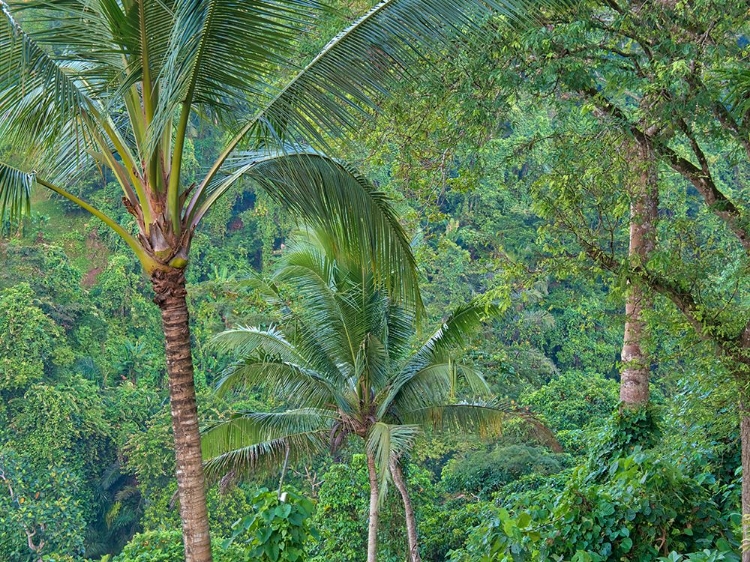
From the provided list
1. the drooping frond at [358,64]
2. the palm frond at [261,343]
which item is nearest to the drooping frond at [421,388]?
the palm frond at [261,343]

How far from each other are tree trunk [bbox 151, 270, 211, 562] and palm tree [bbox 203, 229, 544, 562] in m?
4.35

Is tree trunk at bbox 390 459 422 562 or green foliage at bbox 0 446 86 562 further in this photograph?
green foliage at bbox 0 446 86 562

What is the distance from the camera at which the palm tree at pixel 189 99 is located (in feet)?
12.0

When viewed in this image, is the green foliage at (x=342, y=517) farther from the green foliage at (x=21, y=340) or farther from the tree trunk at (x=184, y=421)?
the green foliage at (x=21, y=340)

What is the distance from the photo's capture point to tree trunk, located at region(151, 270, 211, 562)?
4090mm

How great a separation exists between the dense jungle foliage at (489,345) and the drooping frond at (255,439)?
48 mm

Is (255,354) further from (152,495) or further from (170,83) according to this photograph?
(152,495)

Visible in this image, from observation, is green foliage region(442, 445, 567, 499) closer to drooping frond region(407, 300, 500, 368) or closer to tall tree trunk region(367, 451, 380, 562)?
tall tree trunk region(367, 451, 380, 562)

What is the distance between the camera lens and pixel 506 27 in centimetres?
469

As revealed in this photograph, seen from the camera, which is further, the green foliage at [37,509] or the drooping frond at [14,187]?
the green foliage at [37,509]

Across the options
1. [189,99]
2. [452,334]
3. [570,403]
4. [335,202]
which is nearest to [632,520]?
[335,202]

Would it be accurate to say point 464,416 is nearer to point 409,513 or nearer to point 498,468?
point 409,513

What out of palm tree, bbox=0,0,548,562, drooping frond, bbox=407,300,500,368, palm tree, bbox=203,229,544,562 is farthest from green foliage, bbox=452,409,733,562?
palm tree, bbox=203,229,544,562

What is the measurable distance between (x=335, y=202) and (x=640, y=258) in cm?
185
